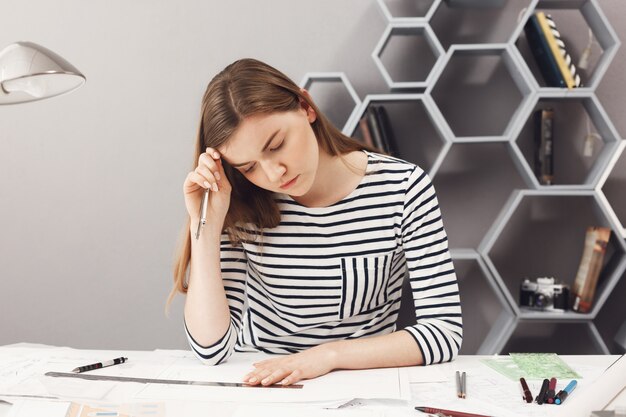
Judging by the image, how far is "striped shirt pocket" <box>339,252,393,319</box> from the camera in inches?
53.0

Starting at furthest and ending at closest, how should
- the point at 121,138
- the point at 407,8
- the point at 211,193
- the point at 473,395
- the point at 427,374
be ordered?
the point at 121,138
the point at 407,8
the point at 211,193
the point at 427,374
the point at 473,395

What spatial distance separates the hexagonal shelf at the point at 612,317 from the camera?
2.31 meters

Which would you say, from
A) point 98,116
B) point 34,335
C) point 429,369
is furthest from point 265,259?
point 34,335

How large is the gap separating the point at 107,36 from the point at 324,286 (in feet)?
5.00

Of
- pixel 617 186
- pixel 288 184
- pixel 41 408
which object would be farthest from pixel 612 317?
pixel 41 408

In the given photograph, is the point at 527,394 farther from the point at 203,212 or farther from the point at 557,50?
the point at 557,50

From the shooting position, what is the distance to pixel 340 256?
136 cm

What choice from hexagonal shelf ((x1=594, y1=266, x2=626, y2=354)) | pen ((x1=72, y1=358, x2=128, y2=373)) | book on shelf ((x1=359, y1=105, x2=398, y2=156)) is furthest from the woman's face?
hexagonal shelf ((x1=594, y1=266, x2=626, y2=354))

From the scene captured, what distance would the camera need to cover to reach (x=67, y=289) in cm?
245

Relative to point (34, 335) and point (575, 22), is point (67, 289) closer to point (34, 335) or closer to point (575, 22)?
point (34, 335)

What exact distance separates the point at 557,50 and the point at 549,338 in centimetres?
105

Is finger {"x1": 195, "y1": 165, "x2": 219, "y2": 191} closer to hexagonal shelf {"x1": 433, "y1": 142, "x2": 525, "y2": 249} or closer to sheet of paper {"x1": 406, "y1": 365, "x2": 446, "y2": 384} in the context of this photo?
sheet of paper {"x1": 406, "y1": 365, "x2": 446, "y2": 384}

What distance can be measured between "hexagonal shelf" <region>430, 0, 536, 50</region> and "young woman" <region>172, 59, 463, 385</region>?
1016 mm

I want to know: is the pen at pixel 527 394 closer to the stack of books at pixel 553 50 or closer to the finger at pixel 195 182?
the finger at pixel 195 182
